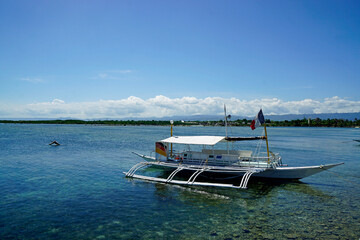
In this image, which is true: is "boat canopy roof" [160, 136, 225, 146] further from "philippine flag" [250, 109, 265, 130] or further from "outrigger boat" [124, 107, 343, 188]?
"philippine flag" [250, 109, 265, 130]

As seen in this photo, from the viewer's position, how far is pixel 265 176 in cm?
2478

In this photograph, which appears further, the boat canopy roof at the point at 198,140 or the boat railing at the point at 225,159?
the boat canopy roof at the point at 198,140

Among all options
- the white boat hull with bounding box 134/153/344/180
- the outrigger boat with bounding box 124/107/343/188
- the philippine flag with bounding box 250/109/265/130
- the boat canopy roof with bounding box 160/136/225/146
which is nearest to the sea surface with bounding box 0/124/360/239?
the white boat hull with bounding box 134/153/344/180

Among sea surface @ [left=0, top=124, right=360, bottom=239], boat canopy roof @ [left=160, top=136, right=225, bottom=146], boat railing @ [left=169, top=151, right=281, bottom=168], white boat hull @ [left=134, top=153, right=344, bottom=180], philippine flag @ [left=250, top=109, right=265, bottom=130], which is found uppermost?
philippine flag @ [left=250, top=109, right=265, bottom=130]

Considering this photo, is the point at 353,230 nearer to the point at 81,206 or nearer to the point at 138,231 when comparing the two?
the point at 138,231

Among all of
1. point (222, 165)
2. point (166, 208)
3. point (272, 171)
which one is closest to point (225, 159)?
point (222, 165)

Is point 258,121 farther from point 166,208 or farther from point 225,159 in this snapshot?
point 166,208

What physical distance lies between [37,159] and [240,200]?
31246mm

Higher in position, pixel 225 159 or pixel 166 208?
pixel 225 159

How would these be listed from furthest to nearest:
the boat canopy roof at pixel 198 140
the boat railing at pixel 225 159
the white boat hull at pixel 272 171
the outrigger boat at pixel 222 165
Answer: the boat canopy roof at pixel 198 140 → the boat railing at pixel 225 159 → the outrigger boat at pixel 222 165 → the white boat hull at pixel 272 171

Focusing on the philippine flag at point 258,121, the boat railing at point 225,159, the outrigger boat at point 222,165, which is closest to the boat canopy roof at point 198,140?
the outrigger boat at point 222,165

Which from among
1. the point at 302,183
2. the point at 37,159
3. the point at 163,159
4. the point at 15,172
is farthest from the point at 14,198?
the point at 302,183

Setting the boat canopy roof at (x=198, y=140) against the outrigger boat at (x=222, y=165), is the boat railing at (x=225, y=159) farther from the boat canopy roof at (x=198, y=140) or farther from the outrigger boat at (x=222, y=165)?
the boat canopy roof at (x=198, y=140)

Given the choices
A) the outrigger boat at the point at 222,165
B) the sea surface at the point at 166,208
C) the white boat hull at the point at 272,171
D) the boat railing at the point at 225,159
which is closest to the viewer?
the sea surface at the point at 166,208
